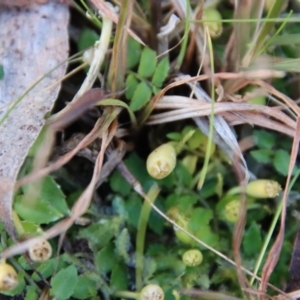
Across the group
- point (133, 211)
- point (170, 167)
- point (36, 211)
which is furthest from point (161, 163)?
point (36, 211)

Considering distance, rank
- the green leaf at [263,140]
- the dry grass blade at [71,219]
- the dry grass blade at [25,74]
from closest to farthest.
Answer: the dry grass blade at [71,219] → the dry grass blade at [25,74] → the green leaf at [263,140]

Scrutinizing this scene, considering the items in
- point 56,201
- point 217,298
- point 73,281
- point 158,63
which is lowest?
point 217,298

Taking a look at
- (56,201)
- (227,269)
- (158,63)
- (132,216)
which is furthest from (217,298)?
(158,63)

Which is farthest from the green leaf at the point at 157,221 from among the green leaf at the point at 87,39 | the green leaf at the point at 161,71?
the green leaf at the point at 87,39

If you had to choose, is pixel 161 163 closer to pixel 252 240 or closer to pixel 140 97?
pixel 140 97

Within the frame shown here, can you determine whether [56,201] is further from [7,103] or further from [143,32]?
[143,32]

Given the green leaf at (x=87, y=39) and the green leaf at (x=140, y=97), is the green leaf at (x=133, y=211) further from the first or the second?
the green leaf at (x=87, y=39)
